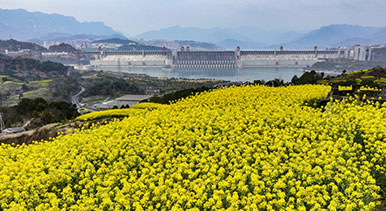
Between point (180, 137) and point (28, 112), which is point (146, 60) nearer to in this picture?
point (28, 112)

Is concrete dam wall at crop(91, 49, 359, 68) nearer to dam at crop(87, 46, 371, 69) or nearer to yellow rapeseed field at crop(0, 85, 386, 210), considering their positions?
dam at crop(87, 46, 371, 69)

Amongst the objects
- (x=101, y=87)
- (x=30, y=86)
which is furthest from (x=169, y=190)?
(x=30, y=86)

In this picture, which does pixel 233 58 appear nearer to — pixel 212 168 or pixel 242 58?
pixel 242 58

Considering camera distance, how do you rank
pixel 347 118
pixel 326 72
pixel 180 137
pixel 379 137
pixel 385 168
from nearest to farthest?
1. pixel 385 168
2. pixel 379 137
3. pixel 180 137
4. pixel 347 118
5. pixel 326 72

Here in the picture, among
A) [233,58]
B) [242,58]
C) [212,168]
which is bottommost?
[212,168]

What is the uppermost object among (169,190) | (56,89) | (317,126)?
(317,126)

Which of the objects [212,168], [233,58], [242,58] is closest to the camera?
[212,168]

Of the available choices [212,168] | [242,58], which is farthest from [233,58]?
→ [212,168]

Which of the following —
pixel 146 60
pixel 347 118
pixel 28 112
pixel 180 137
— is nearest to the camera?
pixel 180 137

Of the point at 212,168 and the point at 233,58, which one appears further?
the point at 233,58
